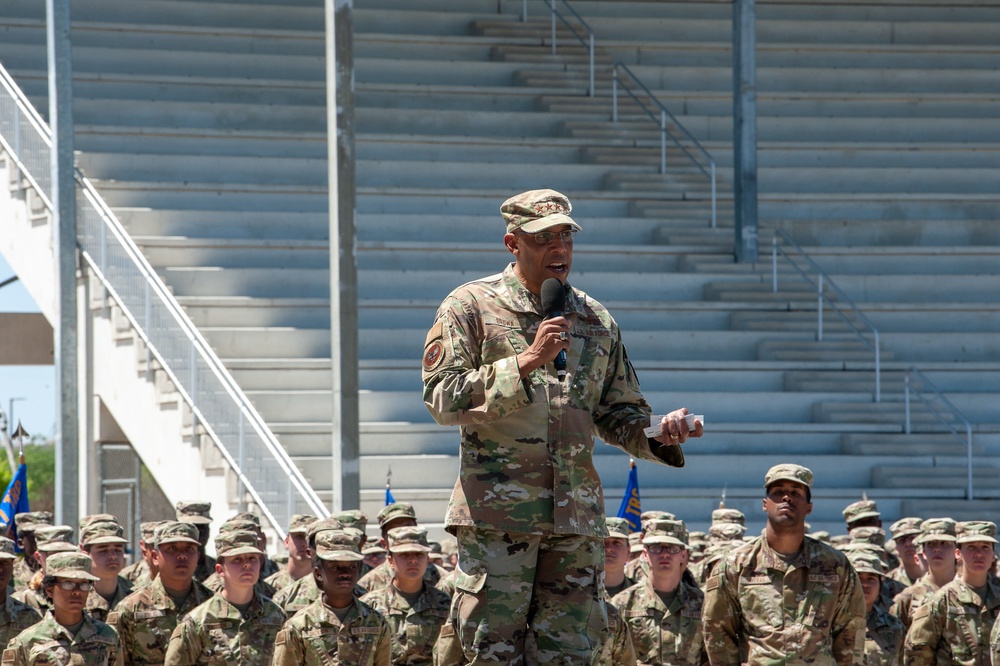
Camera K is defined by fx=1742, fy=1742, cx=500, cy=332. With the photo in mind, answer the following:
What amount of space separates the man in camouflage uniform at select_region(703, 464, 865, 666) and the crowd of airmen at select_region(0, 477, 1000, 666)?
109cm

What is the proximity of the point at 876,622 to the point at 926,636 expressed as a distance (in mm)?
419

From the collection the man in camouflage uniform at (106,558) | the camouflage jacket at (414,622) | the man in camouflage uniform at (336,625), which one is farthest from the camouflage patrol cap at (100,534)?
the man in camouflage uniform at (336,625)

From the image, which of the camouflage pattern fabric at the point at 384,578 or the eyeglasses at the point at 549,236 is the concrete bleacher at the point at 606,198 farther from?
the eyeglasses at the point at 549,236

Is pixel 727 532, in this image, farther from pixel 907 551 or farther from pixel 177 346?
pixel 177 346

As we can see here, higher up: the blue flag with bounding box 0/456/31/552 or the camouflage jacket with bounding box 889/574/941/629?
the blue flag with bounding box 0/456/31/552

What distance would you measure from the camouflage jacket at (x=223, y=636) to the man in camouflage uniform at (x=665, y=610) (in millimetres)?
2116

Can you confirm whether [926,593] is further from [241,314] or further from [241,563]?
[241,314]

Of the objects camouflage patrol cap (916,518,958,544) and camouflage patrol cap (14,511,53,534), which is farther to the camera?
camouflage patrol cap (14,511,53,534)

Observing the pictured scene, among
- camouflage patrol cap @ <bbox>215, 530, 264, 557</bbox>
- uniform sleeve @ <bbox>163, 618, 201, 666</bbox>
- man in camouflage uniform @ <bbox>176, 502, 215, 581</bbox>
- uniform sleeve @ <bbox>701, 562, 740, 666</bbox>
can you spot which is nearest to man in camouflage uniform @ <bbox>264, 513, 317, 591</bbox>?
man in camouflage uniform @ <bbox>176, 502, 215, 581</bbox>

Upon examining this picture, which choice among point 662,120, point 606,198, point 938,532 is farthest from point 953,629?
point 662,120

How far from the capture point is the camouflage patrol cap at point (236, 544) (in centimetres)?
894

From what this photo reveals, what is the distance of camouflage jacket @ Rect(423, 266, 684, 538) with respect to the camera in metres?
4.55

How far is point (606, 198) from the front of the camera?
2064 cm

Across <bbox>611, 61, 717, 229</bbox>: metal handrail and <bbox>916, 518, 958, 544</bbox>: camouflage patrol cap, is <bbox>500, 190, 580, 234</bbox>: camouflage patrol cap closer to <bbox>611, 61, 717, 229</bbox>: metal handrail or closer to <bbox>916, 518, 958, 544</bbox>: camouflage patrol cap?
<bbox>916, 518, 958, 544</bbox>: camouflage patrol cap
